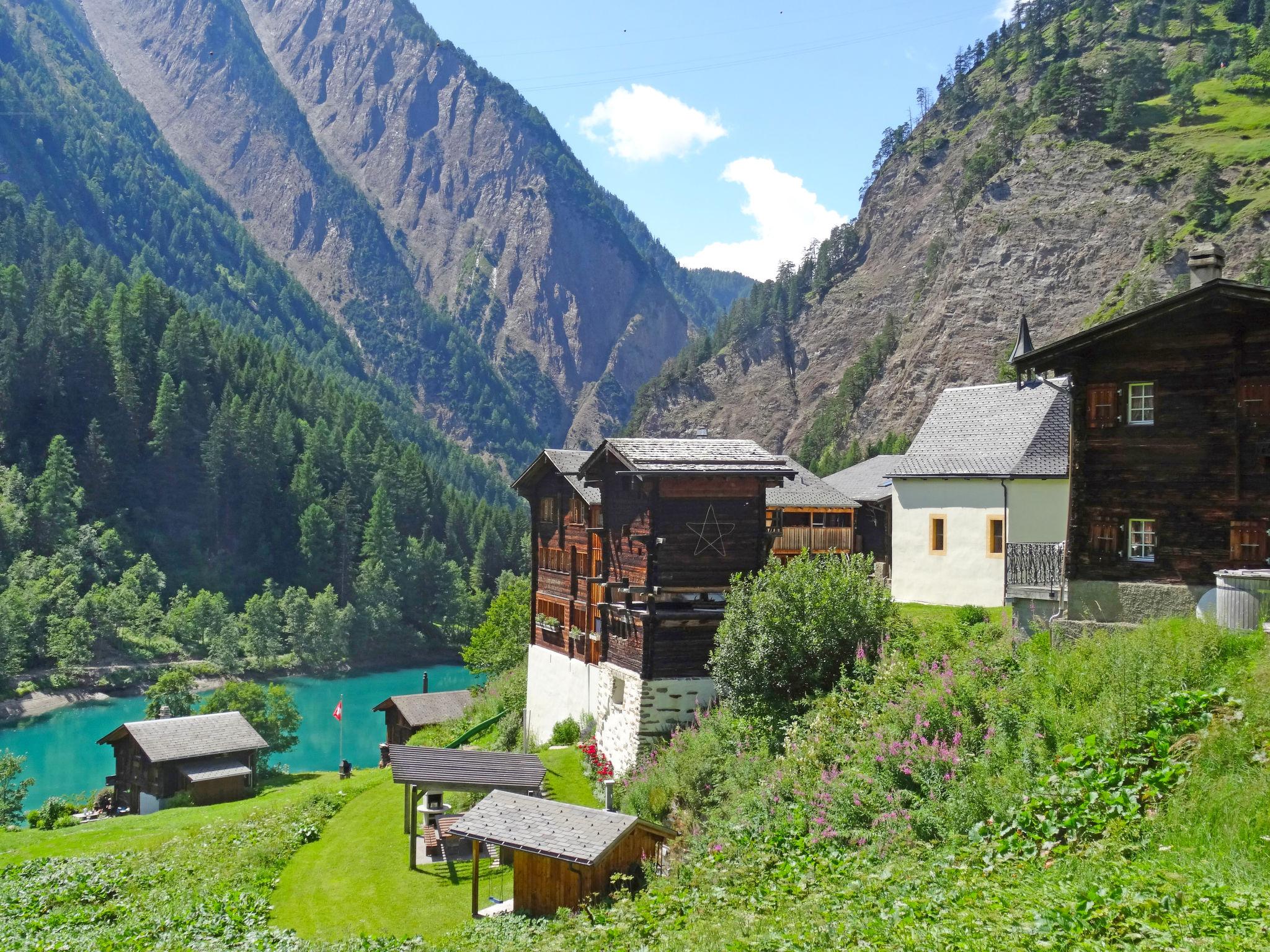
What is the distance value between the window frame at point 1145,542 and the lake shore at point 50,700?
8064cm

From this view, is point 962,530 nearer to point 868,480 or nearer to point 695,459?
point 695,459

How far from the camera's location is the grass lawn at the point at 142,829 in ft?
111

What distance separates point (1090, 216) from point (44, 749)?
100.0 meters

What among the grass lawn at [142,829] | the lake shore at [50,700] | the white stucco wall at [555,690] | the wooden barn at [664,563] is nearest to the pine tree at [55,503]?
the lake shore at [50,700]

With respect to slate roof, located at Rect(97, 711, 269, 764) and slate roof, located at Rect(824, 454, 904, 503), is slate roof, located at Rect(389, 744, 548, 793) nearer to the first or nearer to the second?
slate roof, located at Rect(824, 454, 904, 503)

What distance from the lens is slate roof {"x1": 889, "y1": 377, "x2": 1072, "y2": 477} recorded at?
29.5 meters

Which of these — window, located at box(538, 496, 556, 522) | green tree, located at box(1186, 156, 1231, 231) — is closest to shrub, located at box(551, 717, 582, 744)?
window, located at box(538, 496, 556, 522)

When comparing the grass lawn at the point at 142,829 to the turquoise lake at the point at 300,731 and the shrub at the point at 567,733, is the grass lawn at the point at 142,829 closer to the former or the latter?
the shrub at the point at 567,733

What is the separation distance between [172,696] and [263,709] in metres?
7.25

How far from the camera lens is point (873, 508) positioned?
4462 cm

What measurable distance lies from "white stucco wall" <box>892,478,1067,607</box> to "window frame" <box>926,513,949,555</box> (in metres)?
0.04

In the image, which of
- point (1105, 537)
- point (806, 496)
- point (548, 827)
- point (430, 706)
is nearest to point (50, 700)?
point (430, 706)

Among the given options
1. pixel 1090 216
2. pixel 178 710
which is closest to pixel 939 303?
pixel 1090 216

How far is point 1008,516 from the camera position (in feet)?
96.1
